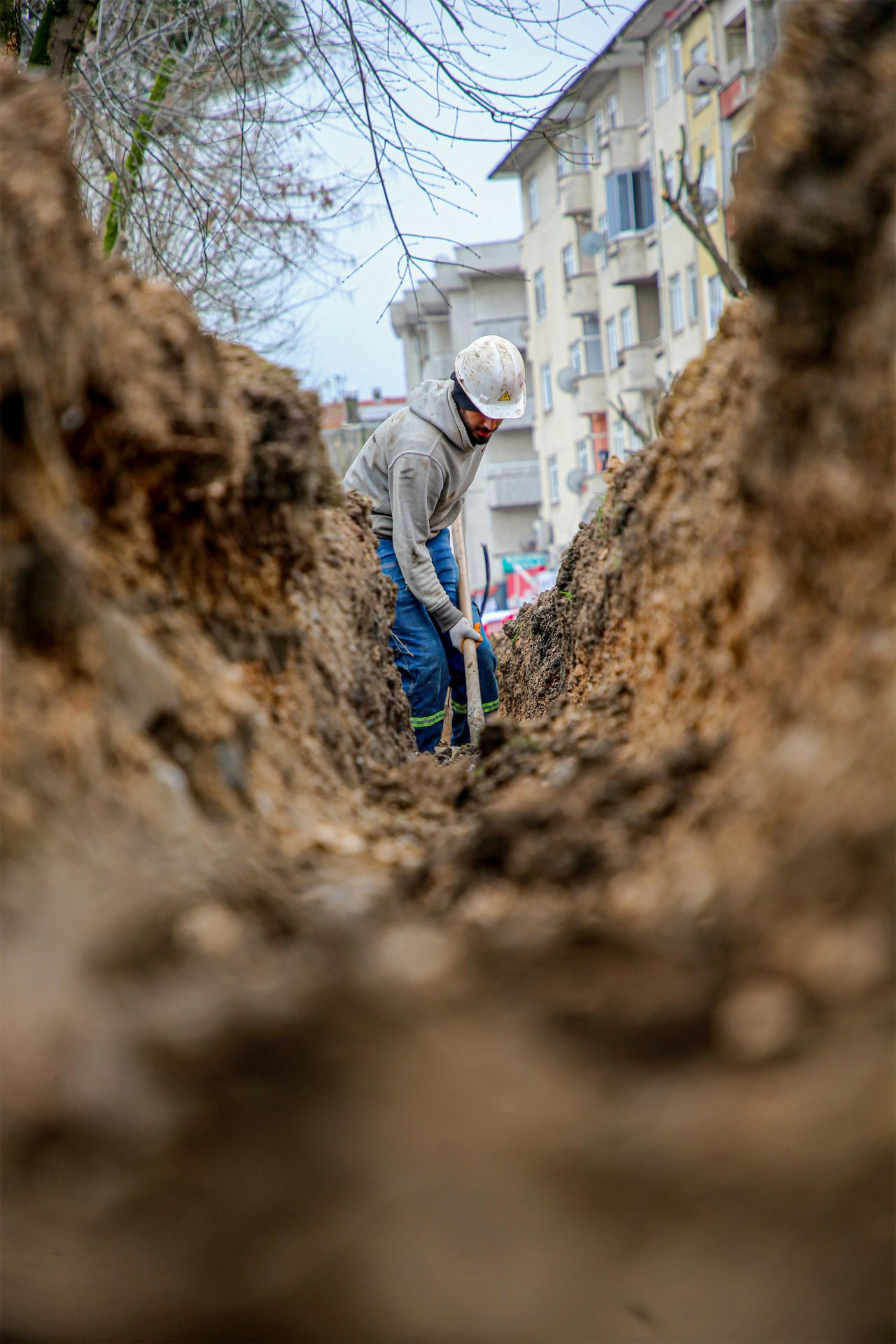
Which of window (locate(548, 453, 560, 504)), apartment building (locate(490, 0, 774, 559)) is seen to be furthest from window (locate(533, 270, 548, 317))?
window (locate(548, 453, 560, 504))

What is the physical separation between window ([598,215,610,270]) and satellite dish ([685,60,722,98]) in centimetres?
841

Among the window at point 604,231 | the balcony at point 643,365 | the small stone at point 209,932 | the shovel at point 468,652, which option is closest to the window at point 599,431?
the balcony at point 643,365

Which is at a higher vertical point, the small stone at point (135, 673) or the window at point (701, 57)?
the window at point (701, 57)

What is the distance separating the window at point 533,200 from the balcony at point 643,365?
1019 centimetres

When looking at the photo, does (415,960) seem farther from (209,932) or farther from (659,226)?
(659,226)

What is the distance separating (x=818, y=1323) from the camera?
5.04 ft

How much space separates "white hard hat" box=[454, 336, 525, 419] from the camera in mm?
5801

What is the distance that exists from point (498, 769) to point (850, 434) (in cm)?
147

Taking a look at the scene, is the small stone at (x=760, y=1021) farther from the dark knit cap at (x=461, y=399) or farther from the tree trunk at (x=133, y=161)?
the tree trunk at (x=133, y=161)

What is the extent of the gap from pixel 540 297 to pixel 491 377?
34.1m

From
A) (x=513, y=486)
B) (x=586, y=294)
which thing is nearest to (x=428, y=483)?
(x=586, y=294)

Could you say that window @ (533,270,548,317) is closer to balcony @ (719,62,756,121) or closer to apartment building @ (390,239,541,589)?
apartment building @ (390,239,541,589)

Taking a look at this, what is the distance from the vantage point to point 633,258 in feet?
95.0

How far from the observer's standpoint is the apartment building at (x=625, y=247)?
77.5 feet
